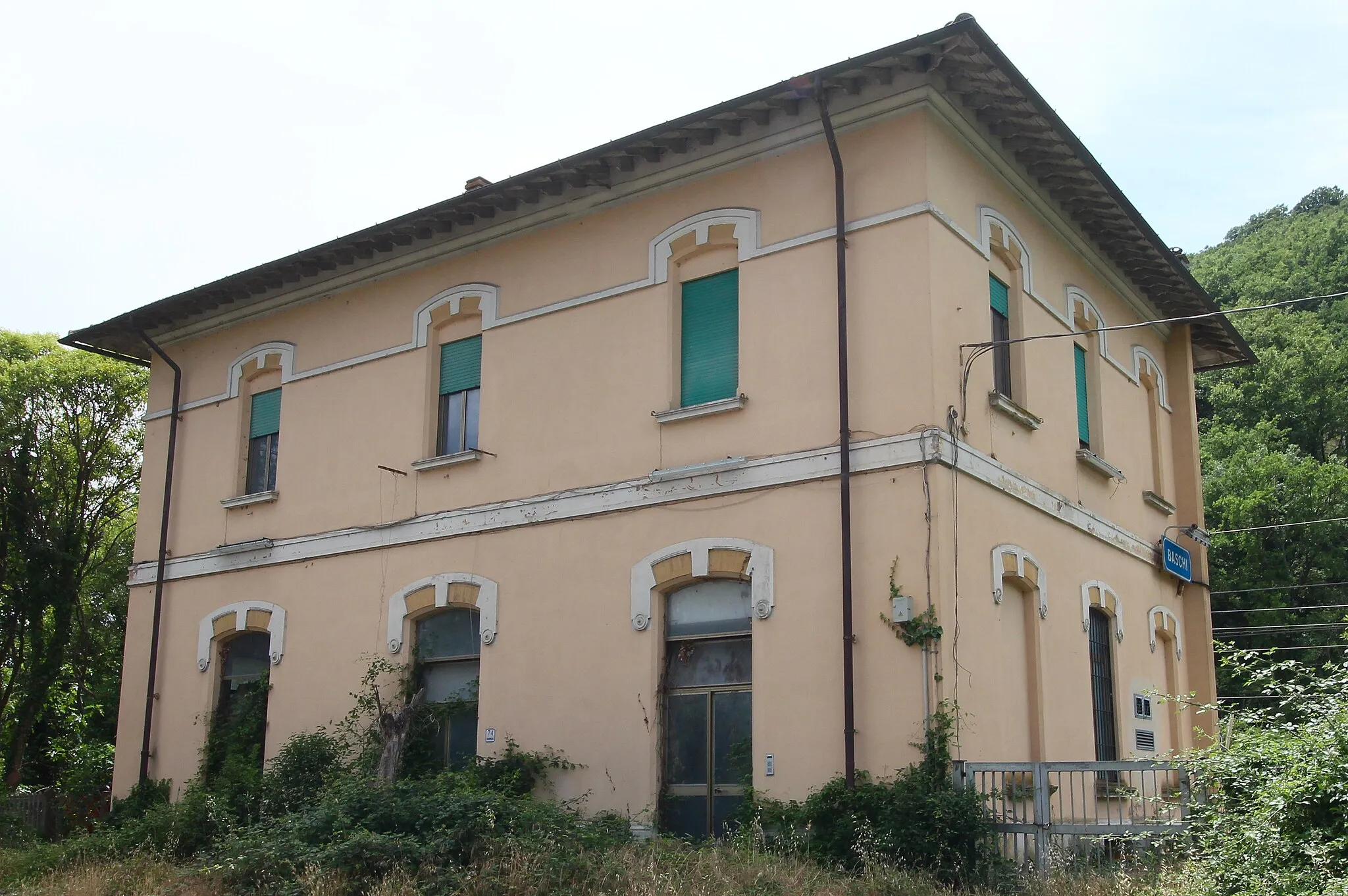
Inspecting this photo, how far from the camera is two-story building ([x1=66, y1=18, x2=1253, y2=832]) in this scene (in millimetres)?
12422

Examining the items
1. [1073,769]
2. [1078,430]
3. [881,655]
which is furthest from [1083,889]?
[1078,430]

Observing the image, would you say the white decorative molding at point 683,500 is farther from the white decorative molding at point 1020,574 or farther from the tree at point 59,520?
the tree at point 59,520

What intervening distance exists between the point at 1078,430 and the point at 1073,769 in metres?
5.67

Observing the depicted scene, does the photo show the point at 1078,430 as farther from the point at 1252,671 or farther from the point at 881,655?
the point at 1252,671

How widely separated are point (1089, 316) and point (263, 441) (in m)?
10.8

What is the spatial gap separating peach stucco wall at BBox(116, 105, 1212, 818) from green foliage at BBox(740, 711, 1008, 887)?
32 centimetres

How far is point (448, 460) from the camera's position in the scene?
1550 centimetres

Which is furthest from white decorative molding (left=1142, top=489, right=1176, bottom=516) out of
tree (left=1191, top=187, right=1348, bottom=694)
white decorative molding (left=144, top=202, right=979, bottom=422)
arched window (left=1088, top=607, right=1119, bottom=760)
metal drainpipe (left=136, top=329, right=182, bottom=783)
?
metal drainpipe (left=136, top=329, right=182, bottom=783)

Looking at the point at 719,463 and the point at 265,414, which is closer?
the point at 719,463

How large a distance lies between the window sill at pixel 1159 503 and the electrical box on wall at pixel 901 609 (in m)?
6.94

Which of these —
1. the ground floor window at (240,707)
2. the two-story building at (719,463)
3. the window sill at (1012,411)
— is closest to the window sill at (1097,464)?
the two-story building at (719,463)

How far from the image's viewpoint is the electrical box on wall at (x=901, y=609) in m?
11.8

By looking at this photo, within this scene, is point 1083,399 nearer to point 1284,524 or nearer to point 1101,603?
point 1101,603

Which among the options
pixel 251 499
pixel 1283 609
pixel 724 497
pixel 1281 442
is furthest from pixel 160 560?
pixel 1281 442
